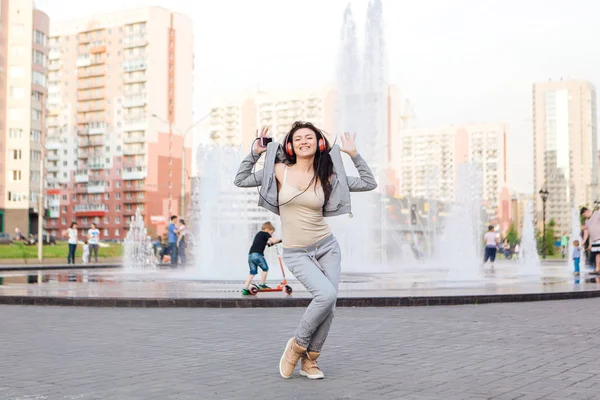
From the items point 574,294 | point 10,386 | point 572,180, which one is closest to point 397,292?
point 574,294

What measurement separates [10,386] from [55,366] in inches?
37.0

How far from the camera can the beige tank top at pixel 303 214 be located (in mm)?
5984

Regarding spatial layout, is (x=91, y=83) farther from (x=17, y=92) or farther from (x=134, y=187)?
(x=17, y=92)

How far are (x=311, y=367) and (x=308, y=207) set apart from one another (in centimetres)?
124

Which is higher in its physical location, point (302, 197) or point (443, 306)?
point (302, 197)

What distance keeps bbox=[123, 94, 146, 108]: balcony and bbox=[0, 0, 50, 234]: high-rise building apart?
100 ft

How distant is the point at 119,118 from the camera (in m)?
A: 124

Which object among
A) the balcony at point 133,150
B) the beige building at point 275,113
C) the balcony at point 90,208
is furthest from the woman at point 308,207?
the beige building at point 275,113

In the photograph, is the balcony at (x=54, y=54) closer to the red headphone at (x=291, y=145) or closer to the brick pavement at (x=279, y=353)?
the brick pavement at (x=279, y=353)

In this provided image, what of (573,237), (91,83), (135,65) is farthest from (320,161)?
(91,83)

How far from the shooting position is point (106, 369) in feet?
21.2

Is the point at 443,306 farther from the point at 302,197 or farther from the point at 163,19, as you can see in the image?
the point at 163,19

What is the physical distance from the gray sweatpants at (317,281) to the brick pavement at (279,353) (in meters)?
0.36

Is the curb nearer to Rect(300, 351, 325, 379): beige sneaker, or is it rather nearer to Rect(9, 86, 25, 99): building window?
Rect(300, 351, 325, 379): beige sneaker
